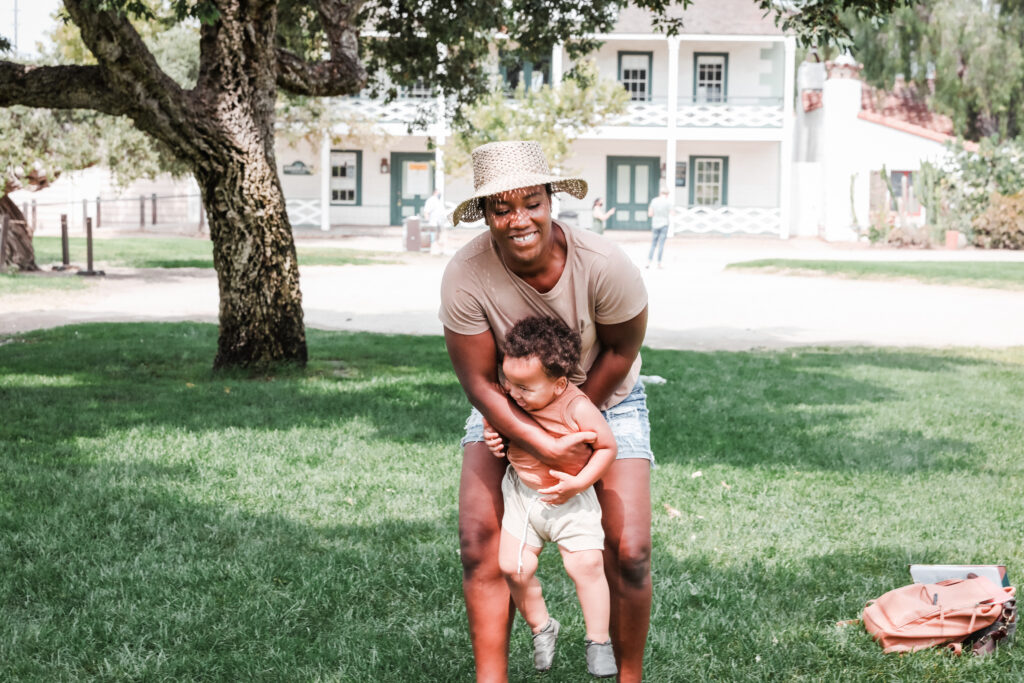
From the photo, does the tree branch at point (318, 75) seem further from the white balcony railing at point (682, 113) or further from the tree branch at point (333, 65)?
the white balcony railing at point (682, 113)

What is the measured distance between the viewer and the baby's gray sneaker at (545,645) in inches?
152

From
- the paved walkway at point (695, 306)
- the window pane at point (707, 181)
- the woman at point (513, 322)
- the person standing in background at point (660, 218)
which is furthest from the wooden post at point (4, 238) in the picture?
the window pane at point (707, 181)

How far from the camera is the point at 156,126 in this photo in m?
9.93

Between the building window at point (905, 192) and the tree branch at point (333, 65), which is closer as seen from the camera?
the tree branch at point (333, 65)

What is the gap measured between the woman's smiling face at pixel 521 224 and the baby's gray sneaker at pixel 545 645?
47.7 inches

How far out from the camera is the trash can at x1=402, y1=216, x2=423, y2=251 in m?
29.3

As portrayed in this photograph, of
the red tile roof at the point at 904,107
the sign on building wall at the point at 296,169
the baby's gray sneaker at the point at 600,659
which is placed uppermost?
the red tile roof at the point at 904,107

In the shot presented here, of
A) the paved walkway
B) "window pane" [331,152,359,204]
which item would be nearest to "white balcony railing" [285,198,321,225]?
"window pane" [331,152,359,204]

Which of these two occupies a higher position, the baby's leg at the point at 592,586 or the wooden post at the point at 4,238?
the wooden post at the point at 4,238

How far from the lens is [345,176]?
4003 centimetres

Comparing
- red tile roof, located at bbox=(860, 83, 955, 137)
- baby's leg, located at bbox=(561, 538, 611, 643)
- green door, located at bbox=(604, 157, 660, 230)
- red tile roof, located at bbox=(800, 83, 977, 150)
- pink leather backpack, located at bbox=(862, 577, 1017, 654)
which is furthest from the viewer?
red tile roof, located at bbox=(860, 83, 955, 137)

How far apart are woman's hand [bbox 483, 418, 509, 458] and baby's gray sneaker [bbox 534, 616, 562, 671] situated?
611mm

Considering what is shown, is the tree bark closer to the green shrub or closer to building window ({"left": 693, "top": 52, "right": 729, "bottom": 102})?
the green shrub

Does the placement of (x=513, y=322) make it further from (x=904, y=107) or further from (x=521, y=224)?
(x=904, y=107)
